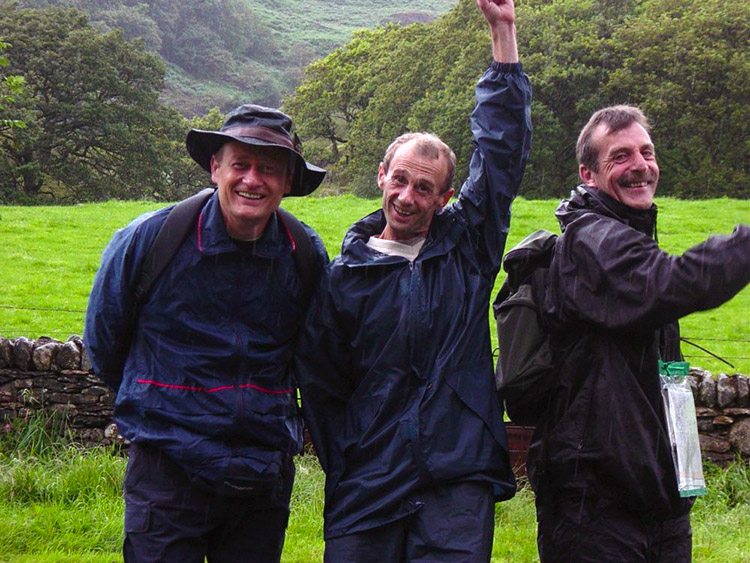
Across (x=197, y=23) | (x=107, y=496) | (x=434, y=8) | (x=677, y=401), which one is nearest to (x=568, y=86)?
(x=107, y=496)

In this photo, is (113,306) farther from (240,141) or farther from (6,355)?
(6,355)

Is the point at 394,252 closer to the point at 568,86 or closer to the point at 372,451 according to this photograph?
the point at 372,451

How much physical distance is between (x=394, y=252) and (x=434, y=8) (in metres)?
161

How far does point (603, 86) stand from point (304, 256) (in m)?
34.5

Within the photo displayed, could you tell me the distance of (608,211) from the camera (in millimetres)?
3133

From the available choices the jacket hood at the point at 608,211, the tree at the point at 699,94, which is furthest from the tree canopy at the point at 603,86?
the jacket hood at the point at 608,211

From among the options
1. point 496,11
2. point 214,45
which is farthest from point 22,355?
point 214,45

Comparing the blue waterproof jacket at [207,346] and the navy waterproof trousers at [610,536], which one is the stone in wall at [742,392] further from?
the blue waterproof jacket at [207,346]

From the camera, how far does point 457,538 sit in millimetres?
3041

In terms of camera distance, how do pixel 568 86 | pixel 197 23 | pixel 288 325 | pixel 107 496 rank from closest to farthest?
pixel 288 325 → pixel 107 496 → pixel 568 86 → pixel 197 23

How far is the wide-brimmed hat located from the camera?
339cm

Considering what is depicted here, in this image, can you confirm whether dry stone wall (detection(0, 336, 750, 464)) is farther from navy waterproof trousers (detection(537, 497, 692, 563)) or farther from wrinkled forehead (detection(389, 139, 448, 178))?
wrinkled forehead (detection(389, 139, 448, 178))

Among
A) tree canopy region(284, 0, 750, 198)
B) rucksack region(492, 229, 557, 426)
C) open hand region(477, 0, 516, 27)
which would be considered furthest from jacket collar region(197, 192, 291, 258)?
tree canopy region(284, 0, 750, 198)

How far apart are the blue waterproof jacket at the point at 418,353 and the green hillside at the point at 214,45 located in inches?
2907
